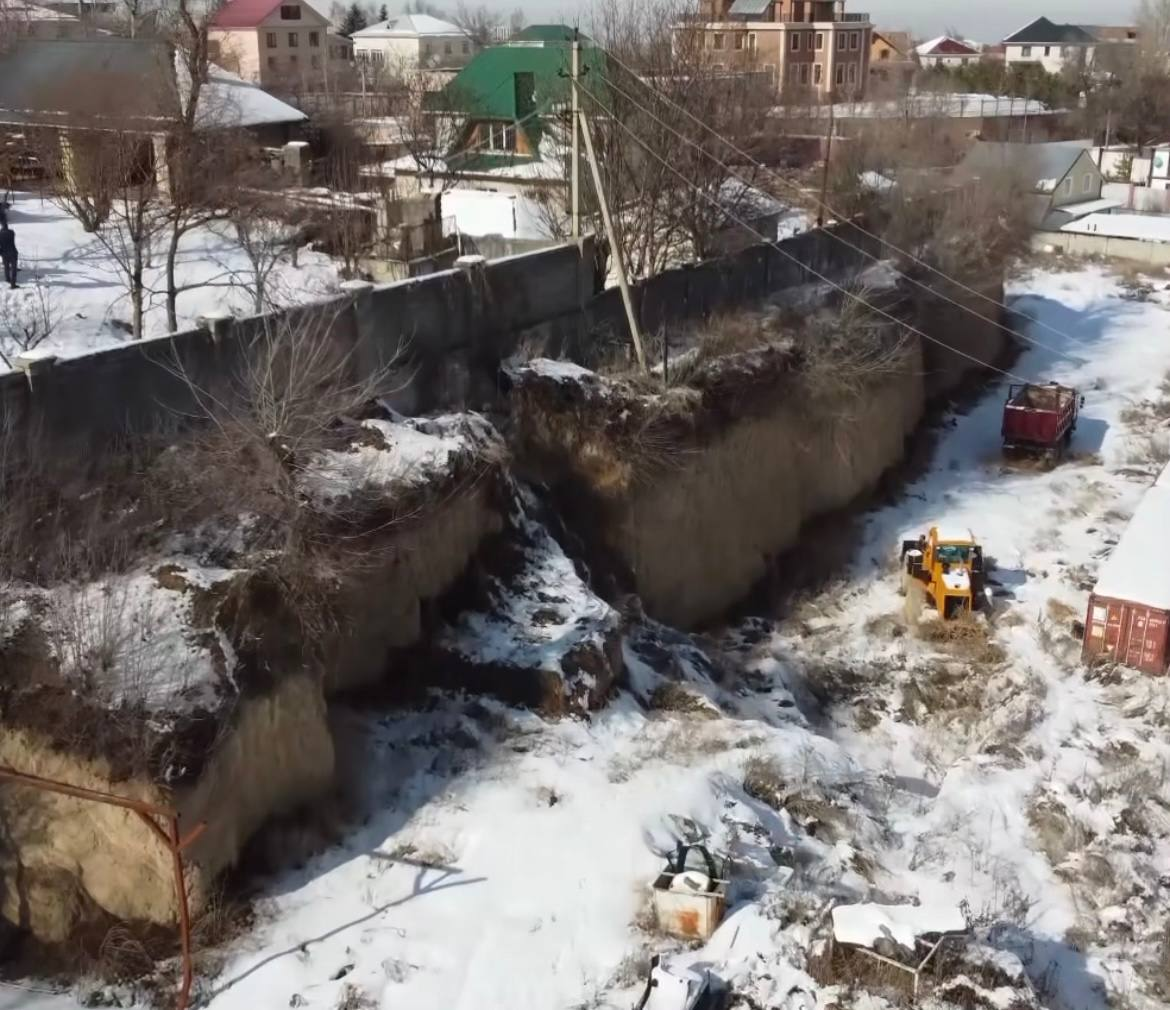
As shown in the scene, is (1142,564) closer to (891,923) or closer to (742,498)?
(742,498)

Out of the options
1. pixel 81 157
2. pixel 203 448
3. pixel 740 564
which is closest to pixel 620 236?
pixel 740 564

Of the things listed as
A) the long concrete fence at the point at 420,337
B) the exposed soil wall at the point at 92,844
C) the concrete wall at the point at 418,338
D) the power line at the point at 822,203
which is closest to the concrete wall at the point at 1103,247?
the power line at the point at 822,203

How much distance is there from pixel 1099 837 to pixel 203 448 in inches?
467

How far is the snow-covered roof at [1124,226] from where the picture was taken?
150ft

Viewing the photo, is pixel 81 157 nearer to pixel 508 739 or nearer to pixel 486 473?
pixel 486 473

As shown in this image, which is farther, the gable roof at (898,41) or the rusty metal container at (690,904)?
the gable roof at (898,41)

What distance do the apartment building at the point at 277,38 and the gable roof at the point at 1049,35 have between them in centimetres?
5357

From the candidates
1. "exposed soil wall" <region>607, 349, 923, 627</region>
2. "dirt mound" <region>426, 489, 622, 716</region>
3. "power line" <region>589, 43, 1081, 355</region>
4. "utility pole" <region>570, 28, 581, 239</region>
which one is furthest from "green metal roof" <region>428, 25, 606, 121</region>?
"dirt mound" <region>426, 489, 622, 716</region>

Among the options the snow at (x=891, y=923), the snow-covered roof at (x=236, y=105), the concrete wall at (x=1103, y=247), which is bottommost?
the snow at (x=891, y=923)

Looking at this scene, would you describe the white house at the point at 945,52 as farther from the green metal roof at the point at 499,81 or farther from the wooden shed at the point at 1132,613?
the wooden shed at the point at 1132,613

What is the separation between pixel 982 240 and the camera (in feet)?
117

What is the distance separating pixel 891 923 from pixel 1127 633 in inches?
416

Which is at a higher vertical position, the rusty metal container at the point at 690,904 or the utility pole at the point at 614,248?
the utility pole at the point at 614,248

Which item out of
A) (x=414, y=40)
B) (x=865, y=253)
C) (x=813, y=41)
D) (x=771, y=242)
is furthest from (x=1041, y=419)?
(x=414, y=40)
